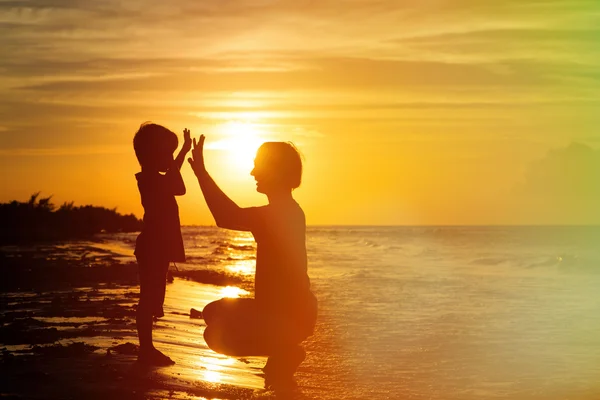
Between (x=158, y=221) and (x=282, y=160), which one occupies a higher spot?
(x=282, y=160)

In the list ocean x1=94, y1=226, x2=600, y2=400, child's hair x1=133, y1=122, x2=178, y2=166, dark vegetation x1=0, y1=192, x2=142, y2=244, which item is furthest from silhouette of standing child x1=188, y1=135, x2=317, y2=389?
dark vegetation x1=0, y1=192, x2=142, y2=244

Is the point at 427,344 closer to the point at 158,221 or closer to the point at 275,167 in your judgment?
the point at 158,221

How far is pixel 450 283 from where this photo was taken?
22.6 meters

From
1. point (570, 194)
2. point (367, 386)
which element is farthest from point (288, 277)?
point (570, 194)

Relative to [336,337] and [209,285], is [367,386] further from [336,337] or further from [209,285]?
[209,285]

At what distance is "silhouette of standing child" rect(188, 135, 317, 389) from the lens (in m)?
6.72

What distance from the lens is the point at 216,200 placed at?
649 centimetres

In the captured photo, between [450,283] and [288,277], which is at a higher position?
[288,277]

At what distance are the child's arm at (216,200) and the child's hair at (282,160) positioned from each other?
52 centimetres

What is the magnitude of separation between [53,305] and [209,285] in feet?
23.5

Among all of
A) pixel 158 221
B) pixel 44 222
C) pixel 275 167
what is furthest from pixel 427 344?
pixel 44 222

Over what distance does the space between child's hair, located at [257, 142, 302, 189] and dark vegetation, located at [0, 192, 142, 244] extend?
28.7 metres

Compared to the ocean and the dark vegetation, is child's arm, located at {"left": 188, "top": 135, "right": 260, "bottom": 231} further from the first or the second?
the dark vegetation

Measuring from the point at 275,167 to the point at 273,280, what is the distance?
96 centimetres
